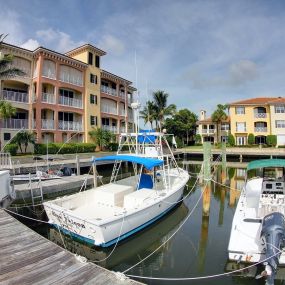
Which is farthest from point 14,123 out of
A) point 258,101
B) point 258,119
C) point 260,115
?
point 258,101

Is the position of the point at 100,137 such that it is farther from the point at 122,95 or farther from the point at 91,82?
the point at 122,95

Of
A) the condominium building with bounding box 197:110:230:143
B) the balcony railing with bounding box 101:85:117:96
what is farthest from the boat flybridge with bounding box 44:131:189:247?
the condominium building with bounding box 197:110:230:143

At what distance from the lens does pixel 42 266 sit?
6.45 metres

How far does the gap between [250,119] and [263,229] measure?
1932 inches

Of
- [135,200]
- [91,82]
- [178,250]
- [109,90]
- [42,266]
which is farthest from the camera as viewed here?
[109,90]

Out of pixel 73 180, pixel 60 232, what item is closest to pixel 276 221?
pixel 60 232

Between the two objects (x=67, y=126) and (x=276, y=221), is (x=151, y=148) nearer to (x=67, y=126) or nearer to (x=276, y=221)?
(x=276, y=221)

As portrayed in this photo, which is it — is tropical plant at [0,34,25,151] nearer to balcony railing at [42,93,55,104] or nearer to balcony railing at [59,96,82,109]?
balcony railing at [42,93,55,104]

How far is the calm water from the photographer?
847cm

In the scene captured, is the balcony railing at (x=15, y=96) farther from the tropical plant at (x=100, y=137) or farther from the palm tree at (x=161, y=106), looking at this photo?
the palm tree at (x=161, y=106)

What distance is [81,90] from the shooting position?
38.6m

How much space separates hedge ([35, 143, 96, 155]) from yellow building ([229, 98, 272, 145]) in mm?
30945

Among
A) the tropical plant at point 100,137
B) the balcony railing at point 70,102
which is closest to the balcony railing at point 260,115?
the tropical plant at point 100,137

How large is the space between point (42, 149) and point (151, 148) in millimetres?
18609
